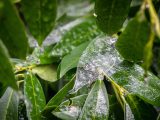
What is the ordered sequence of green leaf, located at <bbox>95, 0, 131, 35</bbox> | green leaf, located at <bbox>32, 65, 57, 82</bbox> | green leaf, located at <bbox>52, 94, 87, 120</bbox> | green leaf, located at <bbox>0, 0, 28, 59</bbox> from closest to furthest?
green leaf, located at <bbox>0, 0, 28, 59</bbox> < green leaf, located at <bbox>95, 0, 131, 35</bbox> < green leaf, located at <bbox>52, 94, 87, 120</bbox> < green leaf, located at <bbox>32, 65, 57, 82</bbox>

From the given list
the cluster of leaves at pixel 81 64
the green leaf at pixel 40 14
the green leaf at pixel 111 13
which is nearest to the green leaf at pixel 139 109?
the cluster of leaves at pixel 81 64

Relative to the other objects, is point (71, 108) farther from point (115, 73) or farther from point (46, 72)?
point (46, 72)

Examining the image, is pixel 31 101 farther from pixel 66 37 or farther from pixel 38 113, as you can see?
pixel 66 37

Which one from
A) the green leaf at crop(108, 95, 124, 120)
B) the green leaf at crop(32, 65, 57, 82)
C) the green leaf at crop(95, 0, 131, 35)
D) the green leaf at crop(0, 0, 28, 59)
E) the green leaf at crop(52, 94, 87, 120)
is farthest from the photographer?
the green leaf at crop(32, 65, 57, 82)

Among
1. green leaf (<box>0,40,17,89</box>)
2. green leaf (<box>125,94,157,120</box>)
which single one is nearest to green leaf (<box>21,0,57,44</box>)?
green leaf (<box>0,40,17,89</box>)

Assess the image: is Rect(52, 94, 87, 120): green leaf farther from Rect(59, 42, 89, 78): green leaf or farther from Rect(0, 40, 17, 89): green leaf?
Rect(0, 40, 17, 89): green leaf

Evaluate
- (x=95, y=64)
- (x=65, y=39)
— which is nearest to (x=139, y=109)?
(x=95, y=64)

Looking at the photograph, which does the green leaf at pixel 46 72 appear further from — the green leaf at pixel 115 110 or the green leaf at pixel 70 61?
the green leaf at pixel 115 110
